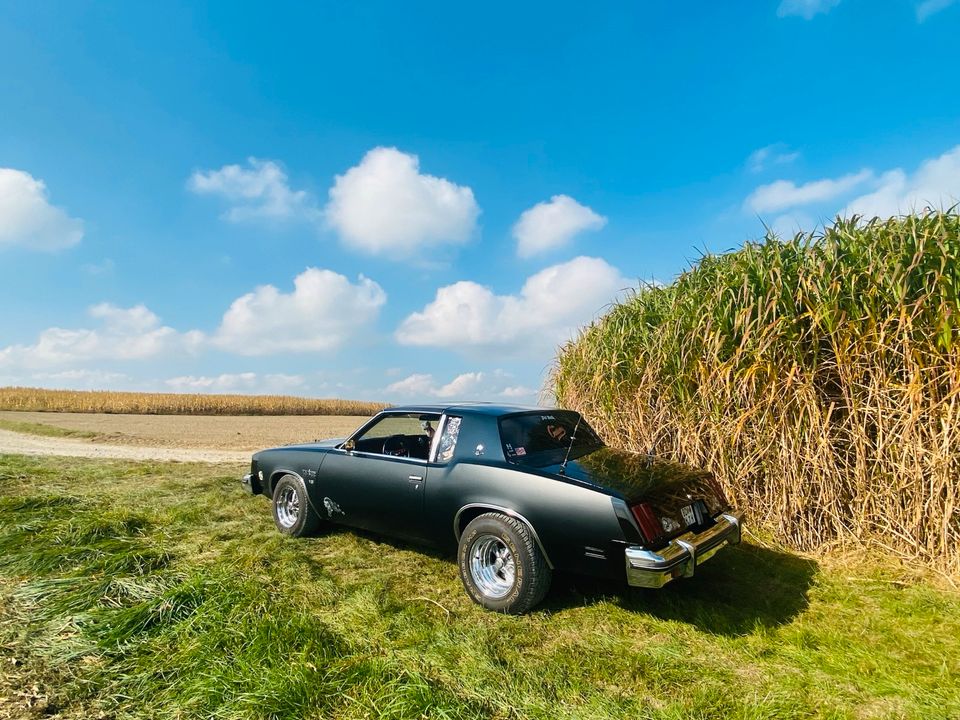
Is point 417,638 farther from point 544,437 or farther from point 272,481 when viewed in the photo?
point 272,481

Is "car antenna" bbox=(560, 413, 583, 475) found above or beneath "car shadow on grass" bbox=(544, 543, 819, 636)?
above

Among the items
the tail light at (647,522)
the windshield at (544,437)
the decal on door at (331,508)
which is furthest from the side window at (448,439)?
the tail light at (647,522)

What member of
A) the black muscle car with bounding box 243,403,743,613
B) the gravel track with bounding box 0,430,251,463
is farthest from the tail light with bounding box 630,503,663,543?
the gravel track with bounding box 0,430,251,463

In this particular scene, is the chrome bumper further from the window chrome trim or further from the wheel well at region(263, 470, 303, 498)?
the wheel well at region(263, 470, 303, 498)

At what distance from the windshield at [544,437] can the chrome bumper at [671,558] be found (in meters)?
0.99

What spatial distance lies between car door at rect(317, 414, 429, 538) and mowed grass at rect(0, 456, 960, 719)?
1.27 ft

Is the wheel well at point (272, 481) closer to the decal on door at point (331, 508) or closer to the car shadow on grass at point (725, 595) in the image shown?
the decal on door at point (331, 508)

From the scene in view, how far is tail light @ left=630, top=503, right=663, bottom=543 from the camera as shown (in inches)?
127

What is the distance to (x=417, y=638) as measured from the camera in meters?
3.12

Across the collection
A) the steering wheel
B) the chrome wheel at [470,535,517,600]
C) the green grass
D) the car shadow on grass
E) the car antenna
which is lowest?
the green grass

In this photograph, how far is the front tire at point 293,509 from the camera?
5102 millimetres

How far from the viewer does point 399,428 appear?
5219 millimetres

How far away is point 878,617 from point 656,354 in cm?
329

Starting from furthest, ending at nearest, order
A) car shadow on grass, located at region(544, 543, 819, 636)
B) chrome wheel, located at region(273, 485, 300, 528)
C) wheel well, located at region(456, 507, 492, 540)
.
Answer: chrome wheel, located at region(273, 485, 300, 528) → wheel well, located at region(456, 507, 492, 540) → car shadow on grass, located at region(544, 543, 819, 636)
